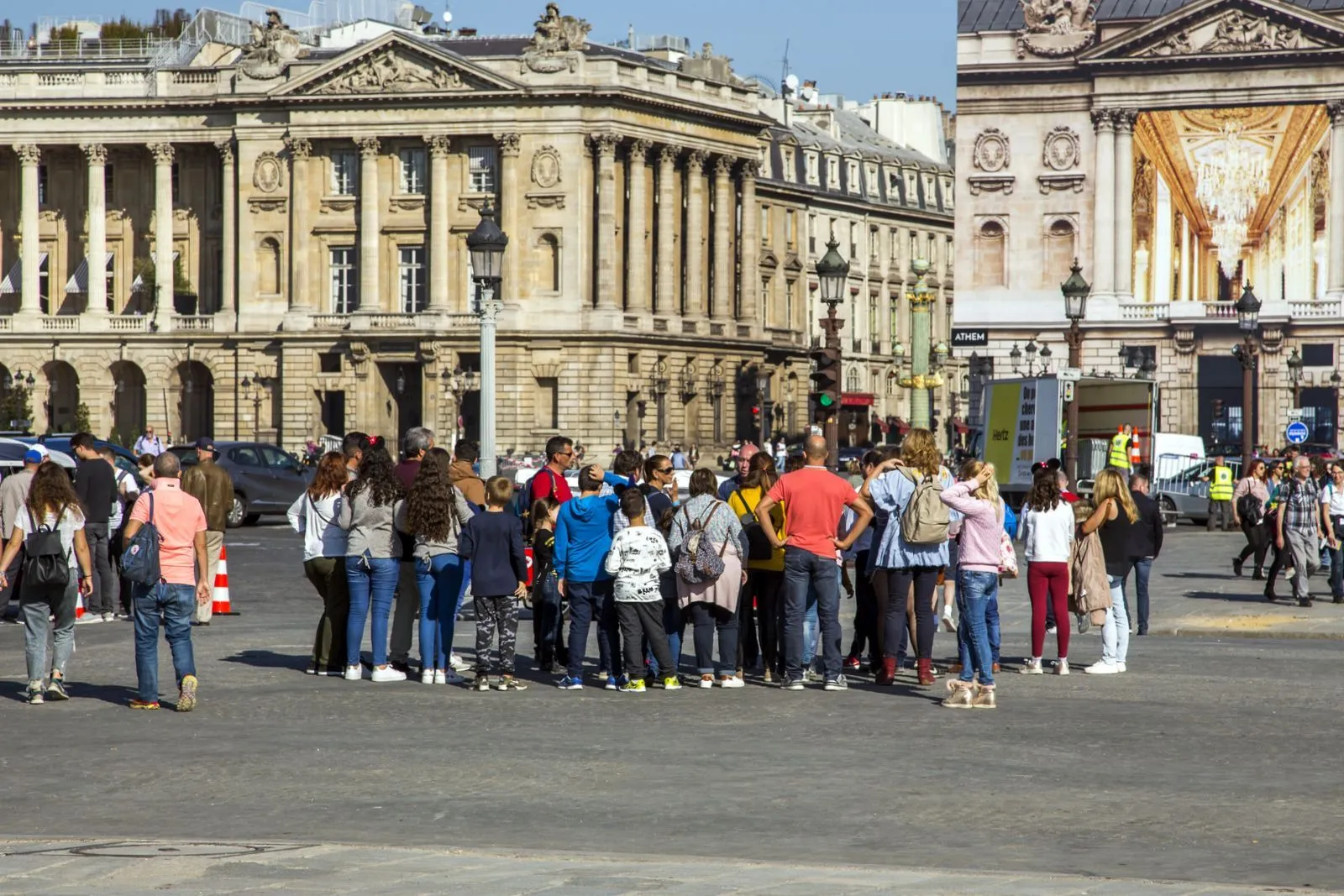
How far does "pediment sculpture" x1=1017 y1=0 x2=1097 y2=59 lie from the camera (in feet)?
267

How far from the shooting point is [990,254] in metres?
82.6

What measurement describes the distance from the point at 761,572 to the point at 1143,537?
13.9 feet

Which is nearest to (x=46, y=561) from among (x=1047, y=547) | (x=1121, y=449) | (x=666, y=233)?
(x=1047, y=547)

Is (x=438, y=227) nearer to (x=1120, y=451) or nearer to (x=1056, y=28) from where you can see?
(x=1056, y=28)

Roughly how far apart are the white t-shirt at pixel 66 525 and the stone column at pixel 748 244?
8378 centimetres

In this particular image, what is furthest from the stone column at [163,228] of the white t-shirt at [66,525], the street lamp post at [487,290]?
the white t-shirt at [66,525]

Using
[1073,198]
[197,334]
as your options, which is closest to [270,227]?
[197,334]

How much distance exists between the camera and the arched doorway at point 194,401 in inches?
3826

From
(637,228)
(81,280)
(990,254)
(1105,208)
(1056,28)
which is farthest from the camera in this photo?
(81,280)

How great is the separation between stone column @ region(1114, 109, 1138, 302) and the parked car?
38.2 metres

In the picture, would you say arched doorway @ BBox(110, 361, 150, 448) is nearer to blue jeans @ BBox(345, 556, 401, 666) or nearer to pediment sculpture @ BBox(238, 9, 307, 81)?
pediment sculpture @ BBox(238, 9, 307, 81)

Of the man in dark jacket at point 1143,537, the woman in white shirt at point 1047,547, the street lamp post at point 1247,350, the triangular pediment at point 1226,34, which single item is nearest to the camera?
the woman in white shirt at point 1047,547

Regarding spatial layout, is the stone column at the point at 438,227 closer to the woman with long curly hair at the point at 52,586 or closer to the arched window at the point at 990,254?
the arched window at the point at 990,254

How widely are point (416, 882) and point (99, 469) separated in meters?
17.2
